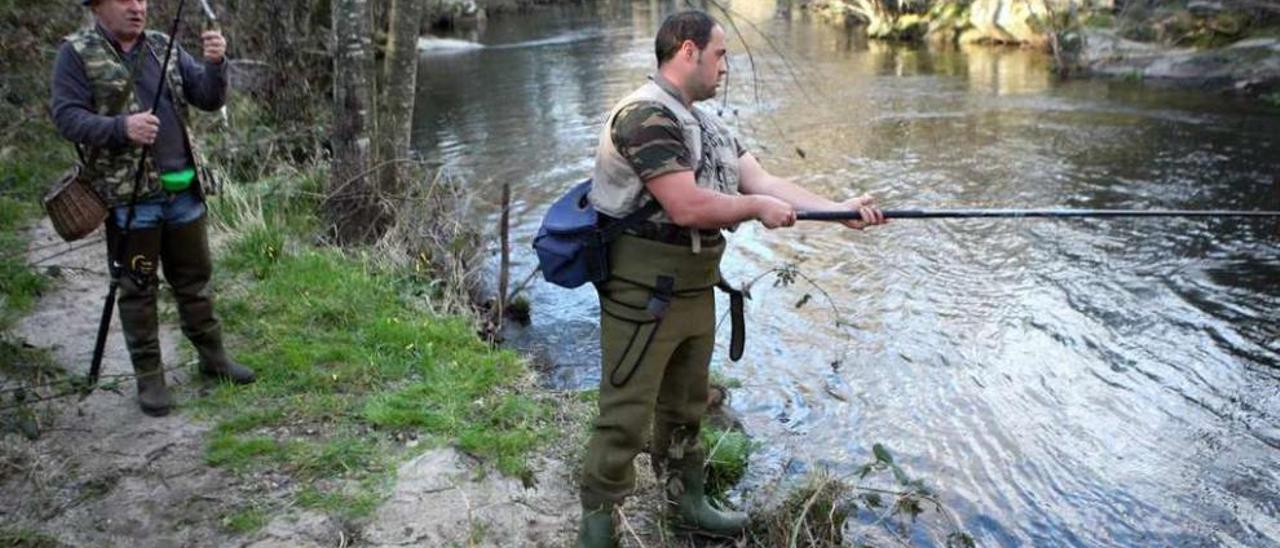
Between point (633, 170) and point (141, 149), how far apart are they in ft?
8.12

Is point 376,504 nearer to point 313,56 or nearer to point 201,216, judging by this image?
point 201,216

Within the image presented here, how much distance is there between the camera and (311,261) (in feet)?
22.4

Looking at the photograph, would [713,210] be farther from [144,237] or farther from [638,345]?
[144,237]

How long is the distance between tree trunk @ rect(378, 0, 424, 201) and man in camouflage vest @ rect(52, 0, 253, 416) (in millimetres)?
3217

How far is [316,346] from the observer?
5488 millimetres

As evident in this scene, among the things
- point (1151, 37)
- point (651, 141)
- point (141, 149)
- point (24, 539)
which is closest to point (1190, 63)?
point (1151, 37)

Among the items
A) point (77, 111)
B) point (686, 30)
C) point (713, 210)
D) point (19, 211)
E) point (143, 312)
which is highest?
point (686, 30)

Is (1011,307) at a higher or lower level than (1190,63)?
lower

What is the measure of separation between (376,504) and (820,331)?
4199 millimetres

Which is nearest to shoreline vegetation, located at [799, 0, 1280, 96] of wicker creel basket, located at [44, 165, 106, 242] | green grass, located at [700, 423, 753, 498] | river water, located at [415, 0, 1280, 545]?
river water, located at [415, 0, 1280, 545]

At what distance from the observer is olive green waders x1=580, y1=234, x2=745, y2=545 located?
3.26 metres

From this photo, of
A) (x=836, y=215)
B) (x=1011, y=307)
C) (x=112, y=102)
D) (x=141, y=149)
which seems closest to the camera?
(x=836, y=215)

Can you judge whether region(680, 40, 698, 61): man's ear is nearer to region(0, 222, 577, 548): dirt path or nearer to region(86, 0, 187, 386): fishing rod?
region(0, 222, 577, 548): dirt path

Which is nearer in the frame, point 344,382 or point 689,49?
point 689,49
